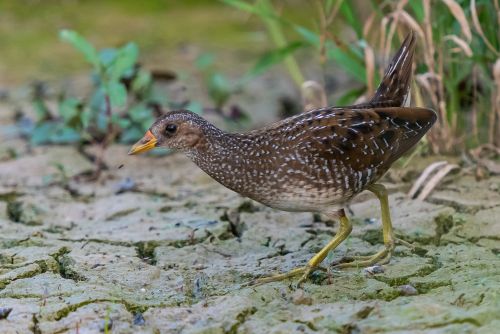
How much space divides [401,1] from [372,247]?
5.04 feet

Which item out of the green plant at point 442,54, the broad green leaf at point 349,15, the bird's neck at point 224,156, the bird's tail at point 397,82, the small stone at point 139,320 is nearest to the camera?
the small stone at point 139,320

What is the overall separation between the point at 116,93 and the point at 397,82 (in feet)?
6.25

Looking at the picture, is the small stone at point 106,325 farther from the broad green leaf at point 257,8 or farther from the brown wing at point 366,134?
the broad green leaf at point 257,8

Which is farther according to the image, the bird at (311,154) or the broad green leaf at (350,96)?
the broad green leaf at (350,96)

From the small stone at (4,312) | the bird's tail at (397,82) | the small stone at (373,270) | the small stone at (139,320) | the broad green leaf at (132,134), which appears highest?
the bird's tail at (397,82)

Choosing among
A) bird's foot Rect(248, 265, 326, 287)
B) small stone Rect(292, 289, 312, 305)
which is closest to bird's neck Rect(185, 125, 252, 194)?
bird's foot Rect(248, 265, 326, 287)

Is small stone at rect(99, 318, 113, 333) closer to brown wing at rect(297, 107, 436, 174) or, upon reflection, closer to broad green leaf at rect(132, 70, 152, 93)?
brown wing at rect(297, 107, 436, 174)

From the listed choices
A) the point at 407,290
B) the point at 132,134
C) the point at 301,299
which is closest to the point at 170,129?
the point at 301,299

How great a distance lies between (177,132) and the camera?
170 inches

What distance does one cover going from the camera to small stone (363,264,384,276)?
13.5 feet

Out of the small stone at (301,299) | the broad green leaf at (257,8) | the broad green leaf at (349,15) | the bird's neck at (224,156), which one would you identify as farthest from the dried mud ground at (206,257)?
the broad green leaf at (257,8)

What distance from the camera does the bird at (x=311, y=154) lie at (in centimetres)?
409

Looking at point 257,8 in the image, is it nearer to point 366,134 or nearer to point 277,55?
point 277,55

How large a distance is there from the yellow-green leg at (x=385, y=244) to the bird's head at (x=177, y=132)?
0.88 metres
